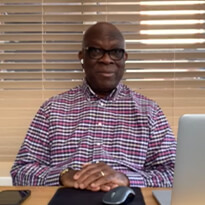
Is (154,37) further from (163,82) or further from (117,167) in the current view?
(117,167)

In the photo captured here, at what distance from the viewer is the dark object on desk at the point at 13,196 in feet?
3.44

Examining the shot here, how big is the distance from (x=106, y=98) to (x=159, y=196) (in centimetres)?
77

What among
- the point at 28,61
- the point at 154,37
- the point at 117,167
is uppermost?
the point at 154,37

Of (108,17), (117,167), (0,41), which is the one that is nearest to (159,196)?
(117,167)

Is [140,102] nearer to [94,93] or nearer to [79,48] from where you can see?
[94,93]

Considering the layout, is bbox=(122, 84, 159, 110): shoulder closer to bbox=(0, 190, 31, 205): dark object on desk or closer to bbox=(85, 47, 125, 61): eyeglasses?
bbox=(85, 47, 125, 61): eyeglasses

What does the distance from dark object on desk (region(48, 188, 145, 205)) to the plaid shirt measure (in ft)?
1.32

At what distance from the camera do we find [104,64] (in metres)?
1.80

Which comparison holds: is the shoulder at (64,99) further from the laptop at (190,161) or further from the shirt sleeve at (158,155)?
the laptop at (190,161)

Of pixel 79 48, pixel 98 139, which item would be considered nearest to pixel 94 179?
pixel 98 139

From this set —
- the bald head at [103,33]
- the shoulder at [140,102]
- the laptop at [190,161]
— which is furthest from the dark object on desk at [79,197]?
the bald head at [103,33]

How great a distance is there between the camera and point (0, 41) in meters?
2.12

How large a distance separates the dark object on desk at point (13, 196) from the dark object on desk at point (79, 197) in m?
0.09

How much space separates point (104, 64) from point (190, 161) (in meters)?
1.06
